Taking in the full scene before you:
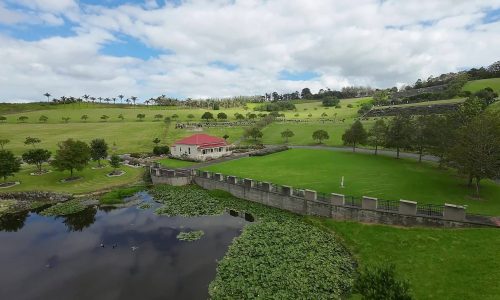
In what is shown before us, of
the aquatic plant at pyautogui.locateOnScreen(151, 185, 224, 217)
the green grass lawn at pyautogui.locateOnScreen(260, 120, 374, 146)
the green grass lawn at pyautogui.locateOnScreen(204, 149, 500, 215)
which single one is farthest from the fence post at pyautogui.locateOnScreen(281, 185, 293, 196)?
the green grass lawn at pyautogui.locateOnScreen(260, 120, 374, 146)

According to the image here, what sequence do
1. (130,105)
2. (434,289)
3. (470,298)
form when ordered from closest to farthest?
(470,298), (434,289), (130,105)

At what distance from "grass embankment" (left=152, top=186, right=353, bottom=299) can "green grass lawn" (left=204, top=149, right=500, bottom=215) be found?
26.9ft

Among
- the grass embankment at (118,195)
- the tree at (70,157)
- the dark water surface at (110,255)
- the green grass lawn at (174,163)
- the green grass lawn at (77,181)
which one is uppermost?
the tree at (70,157)

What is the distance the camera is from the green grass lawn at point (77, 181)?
42.0 m

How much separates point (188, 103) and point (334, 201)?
166 metres

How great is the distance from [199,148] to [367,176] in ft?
102

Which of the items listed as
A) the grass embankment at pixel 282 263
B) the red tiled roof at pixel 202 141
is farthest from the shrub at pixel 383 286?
the red tiled roof at pixel 202 141

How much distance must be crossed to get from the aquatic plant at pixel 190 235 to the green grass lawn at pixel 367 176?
44.9 feet

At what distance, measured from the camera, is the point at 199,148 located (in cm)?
5828

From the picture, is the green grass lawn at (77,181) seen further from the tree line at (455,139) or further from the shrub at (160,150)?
the tree line at (455,139)

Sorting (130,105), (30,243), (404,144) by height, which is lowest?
(30,243)

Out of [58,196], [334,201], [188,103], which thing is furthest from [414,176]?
[188,103]

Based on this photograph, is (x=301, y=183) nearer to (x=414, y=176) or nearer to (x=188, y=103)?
(x=414, y=176)

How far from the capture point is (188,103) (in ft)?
609
